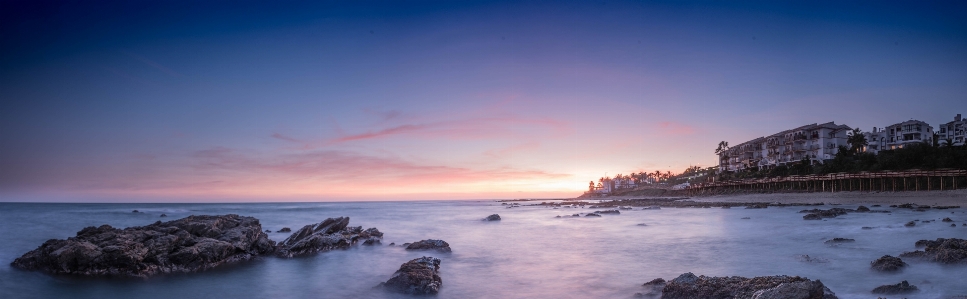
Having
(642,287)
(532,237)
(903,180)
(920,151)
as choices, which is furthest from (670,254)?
(920,151)

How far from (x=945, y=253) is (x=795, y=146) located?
87.3 meters

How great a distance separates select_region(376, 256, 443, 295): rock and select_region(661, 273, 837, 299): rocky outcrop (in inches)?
190

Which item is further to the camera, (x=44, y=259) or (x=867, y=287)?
(x=44, y=259)

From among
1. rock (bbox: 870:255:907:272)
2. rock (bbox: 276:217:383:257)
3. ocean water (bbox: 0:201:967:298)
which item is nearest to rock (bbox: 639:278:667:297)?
ocean water (bbox: 0:201:967:298)

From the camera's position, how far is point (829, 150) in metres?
78.9

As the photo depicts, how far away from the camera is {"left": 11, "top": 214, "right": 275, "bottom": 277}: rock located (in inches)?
463

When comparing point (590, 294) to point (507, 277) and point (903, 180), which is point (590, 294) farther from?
point (903, 180)

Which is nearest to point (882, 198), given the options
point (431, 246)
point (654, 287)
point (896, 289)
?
point (896, 289)

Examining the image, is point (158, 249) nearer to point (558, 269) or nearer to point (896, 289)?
point (558, 269)

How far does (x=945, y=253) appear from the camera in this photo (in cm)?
1042

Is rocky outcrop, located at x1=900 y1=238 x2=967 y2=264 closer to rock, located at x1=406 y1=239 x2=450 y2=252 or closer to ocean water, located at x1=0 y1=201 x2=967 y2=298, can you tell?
ocean water, located at x1=0 y1=201 x2=967 y2=298

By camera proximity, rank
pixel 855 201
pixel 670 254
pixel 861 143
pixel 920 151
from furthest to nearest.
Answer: pixel 861 143
pixel 920 151
pixel 855 201
pixel 670 254

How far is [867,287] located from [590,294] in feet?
17.5

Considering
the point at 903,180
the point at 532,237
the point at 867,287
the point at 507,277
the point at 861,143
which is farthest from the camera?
the point at 861,143
